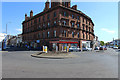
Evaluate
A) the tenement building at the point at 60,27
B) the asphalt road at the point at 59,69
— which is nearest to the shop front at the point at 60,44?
the tenement building at the point at 60,27

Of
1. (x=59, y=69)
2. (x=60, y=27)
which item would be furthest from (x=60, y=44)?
(x=59, y=69)

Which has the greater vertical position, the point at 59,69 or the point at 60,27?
the point at 60,27

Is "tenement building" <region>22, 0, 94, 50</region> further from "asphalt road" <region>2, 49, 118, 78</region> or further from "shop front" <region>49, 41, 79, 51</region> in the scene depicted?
"asphalt road" <region>2, 49, 118, 78</region>

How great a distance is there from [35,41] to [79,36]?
20.7m

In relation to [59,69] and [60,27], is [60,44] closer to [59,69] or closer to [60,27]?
[60,27]

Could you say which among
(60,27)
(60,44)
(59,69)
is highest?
(60,27)

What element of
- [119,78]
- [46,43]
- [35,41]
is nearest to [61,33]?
[46,43]

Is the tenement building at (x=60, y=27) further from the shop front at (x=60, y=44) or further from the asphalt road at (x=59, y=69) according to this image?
the asphalt road at (x=59, y=69)

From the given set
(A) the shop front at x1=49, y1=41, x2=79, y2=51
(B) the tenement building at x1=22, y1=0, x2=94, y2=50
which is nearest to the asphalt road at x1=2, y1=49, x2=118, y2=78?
(B) the tenement building at x1=22, y1=0, x2=94, y2=50

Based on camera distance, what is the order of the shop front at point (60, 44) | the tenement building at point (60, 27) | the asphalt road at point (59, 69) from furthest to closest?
the tenement building at point (60, 27) < the shop front at point (60, 44) < the asphalt road at point (59, 69)

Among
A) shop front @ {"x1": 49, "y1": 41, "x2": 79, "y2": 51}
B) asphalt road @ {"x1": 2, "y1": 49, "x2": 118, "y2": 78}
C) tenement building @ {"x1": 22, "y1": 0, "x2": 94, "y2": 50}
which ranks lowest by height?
asphalt road @ {"x1": 2, "y1": 49, "x2": 118, "y2": 78}

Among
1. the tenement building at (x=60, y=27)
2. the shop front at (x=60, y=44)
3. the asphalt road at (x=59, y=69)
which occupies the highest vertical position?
the tenement building at (x=60, y=27)

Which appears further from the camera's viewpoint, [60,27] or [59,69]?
[60,27]

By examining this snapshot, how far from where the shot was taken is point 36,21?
1646 inches
